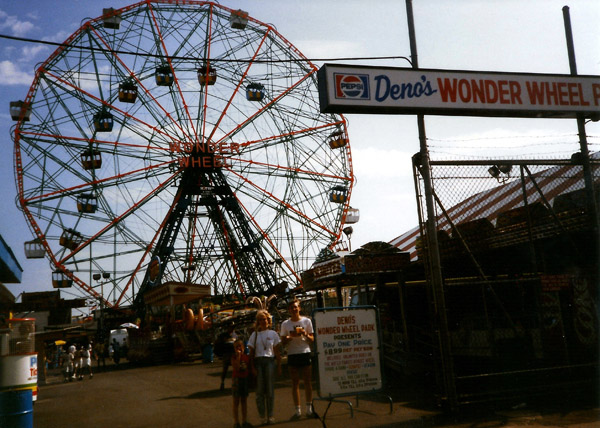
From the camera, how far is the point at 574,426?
6406mm

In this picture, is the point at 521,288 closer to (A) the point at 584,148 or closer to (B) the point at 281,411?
(A) the point at 584,148

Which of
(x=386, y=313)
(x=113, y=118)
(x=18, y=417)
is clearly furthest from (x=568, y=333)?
(x=113, y=118)

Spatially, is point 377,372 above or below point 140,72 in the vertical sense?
below

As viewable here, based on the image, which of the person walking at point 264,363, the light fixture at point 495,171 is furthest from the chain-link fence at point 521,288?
the person walking at point 264,363

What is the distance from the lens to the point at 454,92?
27.9 ft

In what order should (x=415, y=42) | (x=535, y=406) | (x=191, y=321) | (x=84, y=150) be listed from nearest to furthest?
(x=535, y=406)
(x=415, y=42)
(x=191, y=321)
(x=84, y=150)

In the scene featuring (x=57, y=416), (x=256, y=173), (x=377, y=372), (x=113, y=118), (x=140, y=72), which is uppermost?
(x=140, y=72)

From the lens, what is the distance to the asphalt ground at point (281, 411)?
22.6 ft

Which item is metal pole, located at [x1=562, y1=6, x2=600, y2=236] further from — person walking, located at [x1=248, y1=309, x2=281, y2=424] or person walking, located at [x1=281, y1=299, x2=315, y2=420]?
person walking, located at [x1=248, y1=309, x2=281, y2=424]

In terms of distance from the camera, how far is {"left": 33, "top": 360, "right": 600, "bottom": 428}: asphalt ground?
6875 millimetres

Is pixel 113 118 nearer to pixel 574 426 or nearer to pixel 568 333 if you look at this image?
pixel 568 333

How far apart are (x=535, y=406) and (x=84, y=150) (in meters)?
23.8

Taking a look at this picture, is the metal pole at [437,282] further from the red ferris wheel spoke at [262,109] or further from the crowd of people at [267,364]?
the red ferris wheel spoke at [262,109]

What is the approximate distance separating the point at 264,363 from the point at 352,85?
160 inches
